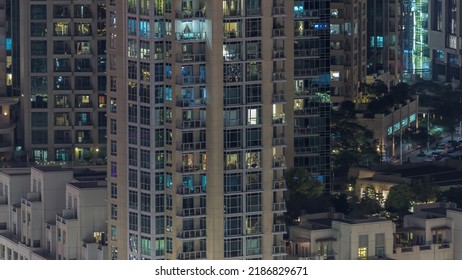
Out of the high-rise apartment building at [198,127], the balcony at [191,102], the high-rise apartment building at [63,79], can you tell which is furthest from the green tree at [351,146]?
the balcony at [191,102]

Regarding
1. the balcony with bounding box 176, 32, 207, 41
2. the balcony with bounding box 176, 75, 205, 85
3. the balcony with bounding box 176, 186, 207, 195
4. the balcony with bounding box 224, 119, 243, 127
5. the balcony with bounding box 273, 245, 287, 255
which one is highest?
the balcony with bounding box 176, 32, 207, 41

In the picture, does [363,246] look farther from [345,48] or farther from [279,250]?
[345,48]

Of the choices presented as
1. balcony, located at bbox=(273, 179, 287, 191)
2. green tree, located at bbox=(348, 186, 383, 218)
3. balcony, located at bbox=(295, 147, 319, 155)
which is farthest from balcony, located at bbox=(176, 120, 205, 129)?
balcony, located at bbox=(295, 147, 319, 155)

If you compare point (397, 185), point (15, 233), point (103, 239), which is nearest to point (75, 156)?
point (397, 185)

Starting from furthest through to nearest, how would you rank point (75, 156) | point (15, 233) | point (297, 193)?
point (75, 156), point (297, 193), point (15, 233)

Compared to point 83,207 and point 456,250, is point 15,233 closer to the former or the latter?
point 83,207

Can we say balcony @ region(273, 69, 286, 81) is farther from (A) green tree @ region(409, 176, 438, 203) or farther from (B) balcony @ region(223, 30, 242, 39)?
(A) green tree @ region(409, 176, 438, 203)
